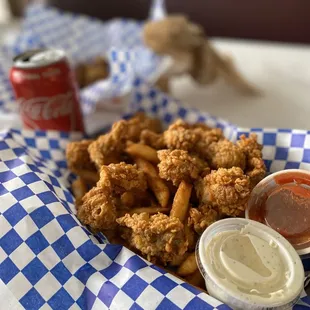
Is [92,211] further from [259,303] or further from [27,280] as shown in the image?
[259,303]

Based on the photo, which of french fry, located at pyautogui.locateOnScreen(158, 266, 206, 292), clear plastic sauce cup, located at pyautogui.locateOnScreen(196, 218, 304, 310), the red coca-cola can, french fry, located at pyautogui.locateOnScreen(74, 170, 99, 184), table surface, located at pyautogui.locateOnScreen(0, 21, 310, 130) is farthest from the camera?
table surface, located at pyautogui.locateOnScreen(0, 21, 310, 130)

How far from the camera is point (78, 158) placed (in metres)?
1.14

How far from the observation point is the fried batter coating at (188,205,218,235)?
0.91m

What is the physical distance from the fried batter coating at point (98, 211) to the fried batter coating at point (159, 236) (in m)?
0.06

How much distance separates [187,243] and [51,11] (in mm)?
1945

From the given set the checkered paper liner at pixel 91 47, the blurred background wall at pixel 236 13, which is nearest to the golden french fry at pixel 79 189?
the checkered paper liner at pixel 91 47

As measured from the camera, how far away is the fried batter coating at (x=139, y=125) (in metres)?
1.19

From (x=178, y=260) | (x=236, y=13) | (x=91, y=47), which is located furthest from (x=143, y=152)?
(x=236, y=13)

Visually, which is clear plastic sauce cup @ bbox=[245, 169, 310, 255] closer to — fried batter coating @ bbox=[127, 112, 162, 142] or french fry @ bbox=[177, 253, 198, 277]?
french fry @ bbox=[177, 253, 198, 277]

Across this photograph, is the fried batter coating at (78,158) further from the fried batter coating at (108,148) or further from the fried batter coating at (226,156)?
the fried batter coating at (226,156)

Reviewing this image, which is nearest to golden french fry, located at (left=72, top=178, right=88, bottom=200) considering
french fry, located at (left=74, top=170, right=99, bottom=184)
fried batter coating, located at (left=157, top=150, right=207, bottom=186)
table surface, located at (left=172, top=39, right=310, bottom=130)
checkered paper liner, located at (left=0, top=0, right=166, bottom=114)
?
french fry, located at (left=74, top=170, right=99, bottom=184)

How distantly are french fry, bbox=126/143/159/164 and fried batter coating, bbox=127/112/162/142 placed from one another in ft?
0.26

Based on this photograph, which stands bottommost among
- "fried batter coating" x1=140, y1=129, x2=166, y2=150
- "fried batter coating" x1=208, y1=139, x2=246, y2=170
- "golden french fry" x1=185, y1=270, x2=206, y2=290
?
"golden french fry" x1=185, y1=270, x2=206, y2=290

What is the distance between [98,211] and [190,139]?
1.02 feet
